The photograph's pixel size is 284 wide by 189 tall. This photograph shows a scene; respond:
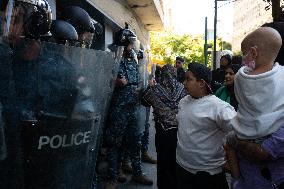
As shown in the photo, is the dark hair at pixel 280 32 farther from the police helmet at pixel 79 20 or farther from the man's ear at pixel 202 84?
the police helmet at pixel 79 20

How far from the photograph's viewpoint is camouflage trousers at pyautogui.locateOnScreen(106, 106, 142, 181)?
4.70 m

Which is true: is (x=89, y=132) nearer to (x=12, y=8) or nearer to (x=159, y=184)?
(x=12, y=8)

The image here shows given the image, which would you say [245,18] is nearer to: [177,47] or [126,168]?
[177,47]

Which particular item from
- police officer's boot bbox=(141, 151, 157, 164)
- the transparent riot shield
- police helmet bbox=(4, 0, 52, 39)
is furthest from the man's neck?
police officer's boot bbox=(141, 151, 157, 164)

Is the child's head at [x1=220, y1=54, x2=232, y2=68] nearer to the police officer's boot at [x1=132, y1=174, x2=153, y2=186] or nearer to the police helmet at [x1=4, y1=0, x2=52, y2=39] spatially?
the police officer's boot at [x1=132, y1=174, x2=153, y2=186]

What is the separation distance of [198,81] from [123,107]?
5.69 ft

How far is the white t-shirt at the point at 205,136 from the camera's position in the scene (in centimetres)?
293

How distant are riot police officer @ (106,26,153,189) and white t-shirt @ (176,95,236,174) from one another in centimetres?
176

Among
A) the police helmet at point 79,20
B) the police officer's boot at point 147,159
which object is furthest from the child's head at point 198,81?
the police officer's boot at point 147,159

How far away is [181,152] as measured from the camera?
3.16 meters

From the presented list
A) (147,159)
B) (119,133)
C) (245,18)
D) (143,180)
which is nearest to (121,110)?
(119,133)

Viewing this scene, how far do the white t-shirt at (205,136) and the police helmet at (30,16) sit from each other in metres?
1.26

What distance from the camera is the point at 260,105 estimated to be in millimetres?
1805

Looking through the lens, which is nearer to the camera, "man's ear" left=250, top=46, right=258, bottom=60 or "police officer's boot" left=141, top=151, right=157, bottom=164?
"man's ear" left=250, top=46, right=258, bottom=60
